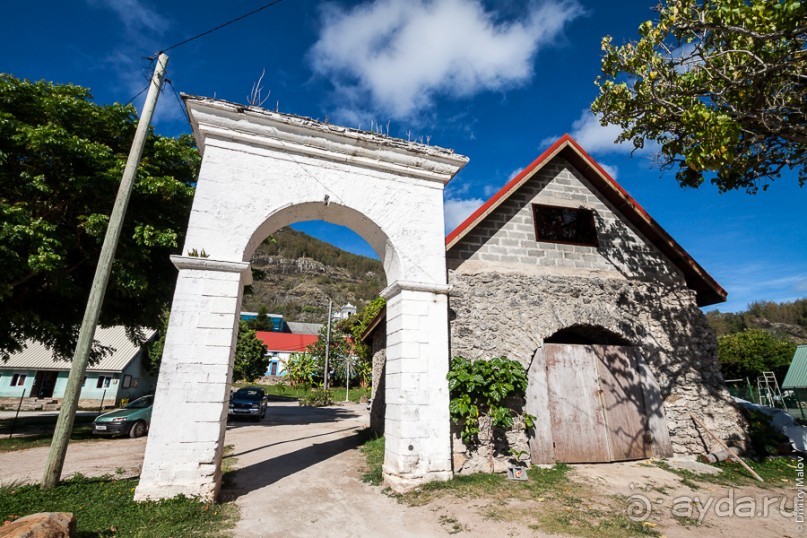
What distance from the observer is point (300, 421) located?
16391 millimetres

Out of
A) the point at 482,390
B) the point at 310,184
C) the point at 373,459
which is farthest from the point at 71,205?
the point at 482,390

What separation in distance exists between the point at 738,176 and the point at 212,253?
10698mm

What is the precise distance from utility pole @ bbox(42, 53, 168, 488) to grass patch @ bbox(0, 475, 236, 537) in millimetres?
368

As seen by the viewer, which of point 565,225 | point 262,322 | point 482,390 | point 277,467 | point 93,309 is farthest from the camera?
point 262,322

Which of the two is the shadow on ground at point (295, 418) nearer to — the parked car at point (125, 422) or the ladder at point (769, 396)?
the parked car at point (125, 422)

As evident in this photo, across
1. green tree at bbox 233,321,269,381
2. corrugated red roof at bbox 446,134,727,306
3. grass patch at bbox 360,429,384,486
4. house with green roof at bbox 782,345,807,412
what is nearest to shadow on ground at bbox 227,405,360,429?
grass patch at bbox 360,429,384,486

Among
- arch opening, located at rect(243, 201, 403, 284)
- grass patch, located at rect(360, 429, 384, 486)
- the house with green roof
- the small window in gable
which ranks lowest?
grass patch, located at rect(360, 429, 384, 486)

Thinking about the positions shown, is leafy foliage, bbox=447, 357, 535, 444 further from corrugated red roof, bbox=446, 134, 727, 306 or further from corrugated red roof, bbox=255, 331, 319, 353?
corrugated red roof, bbox=255, 331, 319, 353

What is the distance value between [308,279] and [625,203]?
123 metres

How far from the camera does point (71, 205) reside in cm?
970

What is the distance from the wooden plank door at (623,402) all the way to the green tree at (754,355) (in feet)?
113

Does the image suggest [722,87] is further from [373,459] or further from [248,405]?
[248,405]

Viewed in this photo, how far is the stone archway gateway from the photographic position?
5.29 meters

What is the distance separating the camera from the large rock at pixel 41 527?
306cm
